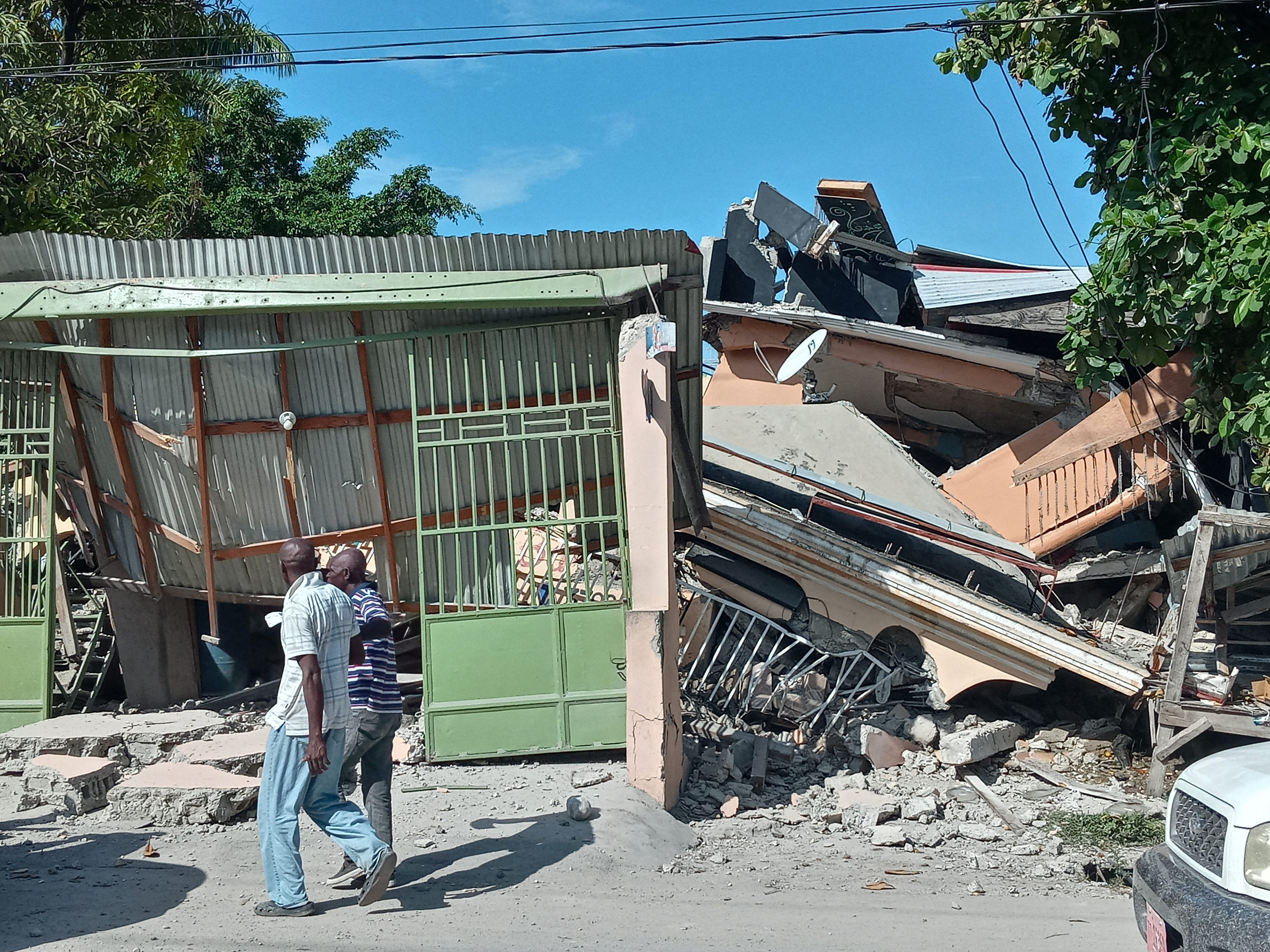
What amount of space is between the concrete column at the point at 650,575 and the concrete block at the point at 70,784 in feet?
10.4

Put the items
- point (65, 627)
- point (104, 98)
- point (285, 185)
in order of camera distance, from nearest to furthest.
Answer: point (65, 627) → point (104, 98) → point (285, 185)

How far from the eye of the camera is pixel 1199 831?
392 centimetres

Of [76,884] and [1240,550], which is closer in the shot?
[76,884]

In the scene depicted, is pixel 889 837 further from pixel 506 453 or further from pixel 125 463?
pixel 125 463

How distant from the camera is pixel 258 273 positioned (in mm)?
7141

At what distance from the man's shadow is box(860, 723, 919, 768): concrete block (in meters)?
3.29

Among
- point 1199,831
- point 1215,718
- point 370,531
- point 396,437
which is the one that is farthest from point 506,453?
point 1215,718

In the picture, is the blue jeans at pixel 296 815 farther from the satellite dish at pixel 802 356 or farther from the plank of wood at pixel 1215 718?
the satellite dish at pixel 802 356

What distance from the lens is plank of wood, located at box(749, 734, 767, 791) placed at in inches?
310

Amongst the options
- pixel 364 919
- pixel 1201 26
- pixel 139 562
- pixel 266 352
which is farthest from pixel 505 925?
pixel 1201 26

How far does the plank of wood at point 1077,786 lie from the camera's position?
8.12m

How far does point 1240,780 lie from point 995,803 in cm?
427

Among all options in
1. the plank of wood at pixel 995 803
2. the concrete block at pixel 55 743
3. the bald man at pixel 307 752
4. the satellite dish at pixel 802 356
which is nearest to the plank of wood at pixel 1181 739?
the plank of wood at pixel 995 803

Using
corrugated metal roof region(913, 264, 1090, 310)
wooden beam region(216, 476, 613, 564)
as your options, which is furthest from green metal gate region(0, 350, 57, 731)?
corrugated metal roof region(913, 264, 1090, 310)
